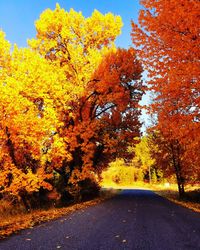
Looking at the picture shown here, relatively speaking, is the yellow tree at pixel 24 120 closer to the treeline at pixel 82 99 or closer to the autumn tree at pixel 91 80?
the treeline at pixel 82 99

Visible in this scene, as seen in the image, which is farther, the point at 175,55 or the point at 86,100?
the point at 86,100

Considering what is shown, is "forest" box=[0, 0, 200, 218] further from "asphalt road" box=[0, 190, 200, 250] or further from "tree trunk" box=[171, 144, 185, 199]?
"asphalt road" box=[0, 190, 200, 250]

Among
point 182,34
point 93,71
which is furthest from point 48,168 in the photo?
point 182,34

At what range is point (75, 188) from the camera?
936 inches

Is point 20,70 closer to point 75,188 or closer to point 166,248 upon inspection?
point 75,188

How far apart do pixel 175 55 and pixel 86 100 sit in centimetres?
1244

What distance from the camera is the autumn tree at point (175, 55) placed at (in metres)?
12.0

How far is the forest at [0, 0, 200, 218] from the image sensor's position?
42.7ft

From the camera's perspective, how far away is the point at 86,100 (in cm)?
2448

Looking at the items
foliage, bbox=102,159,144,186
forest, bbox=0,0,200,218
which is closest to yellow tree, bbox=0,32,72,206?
forest, bbox=0,0,200,218

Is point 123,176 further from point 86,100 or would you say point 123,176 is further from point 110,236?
point 110,236

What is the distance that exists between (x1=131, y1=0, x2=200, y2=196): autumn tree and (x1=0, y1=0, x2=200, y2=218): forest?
4 cm

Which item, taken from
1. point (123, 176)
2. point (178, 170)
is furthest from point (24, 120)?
point (123, 176)

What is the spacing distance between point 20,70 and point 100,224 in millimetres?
9620
